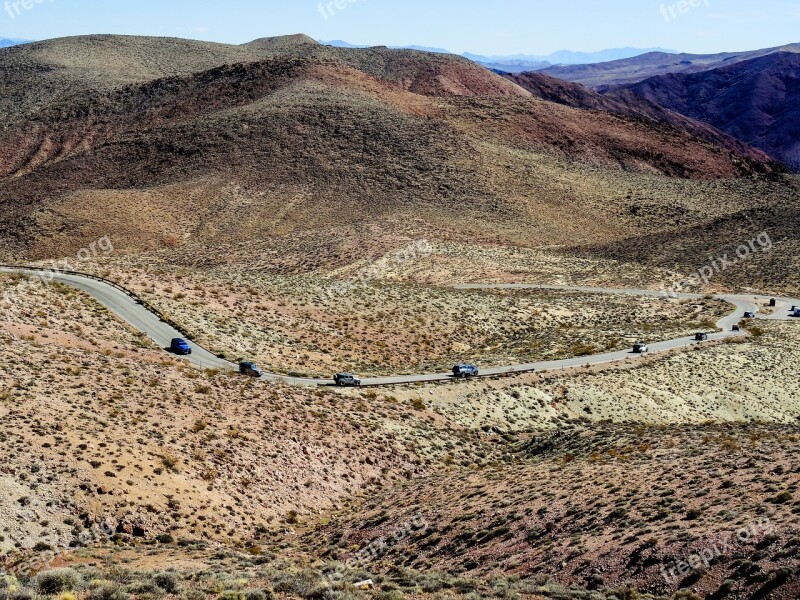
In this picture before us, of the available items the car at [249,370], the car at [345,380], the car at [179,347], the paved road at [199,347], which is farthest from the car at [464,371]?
the car at [179,347]

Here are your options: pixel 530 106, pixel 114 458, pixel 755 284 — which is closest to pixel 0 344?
pixel 114 458

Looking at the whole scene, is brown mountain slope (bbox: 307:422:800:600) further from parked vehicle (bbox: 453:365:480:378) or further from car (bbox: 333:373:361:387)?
parked vehicle (bbox: 453:365:480:378)

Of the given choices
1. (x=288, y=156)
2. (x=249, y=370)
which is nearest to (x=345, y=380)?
(x=249, y=370)

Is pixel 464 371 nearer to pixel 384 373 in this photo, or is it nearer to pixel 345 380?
pixel 384 373

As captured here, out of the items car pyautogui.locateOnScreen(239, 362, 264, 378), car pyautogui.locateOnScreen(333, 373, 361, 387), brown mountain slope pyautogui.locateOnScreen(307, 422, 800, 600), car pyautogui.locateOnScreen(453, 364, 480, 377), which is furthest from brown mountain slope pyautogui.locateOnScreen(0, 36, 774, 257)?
brown mountain slope pyautogui.locateOnScreen(307, 422, 800, 600)

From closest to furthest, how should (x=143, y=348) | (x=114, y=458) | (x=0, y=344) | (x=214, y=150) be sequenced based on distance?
(x=114, y=458) → (x=0, y=344) → (x=143, y=348) → (x=214, y=150)

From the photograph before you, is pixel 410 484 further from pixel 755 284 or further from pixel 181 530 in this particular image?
pixel 755 284

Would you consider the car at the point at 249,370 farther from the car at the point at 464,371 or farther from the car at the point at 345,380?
the car at the point at 464,371
